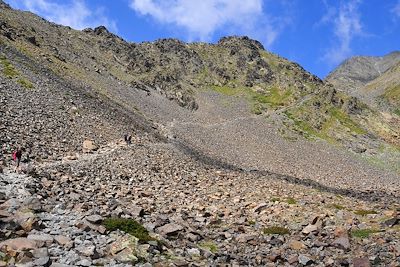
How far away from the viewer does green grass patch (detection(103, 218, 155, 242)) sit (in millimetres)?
22102

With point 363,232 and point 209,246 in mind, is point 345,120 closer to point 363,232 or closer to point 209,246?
point 363,232

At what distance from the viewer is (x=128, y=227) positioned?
74.5 ft

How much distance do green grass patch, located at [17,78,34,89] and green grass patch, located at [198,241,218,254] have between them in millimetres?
43401

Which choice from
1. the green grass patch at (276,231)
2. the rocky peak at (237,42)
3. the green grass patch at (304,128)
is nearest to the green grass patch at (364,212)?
the green grass patch at (276,231)

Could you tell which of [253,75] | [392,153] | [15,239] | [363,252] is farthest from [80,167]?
[253,75]

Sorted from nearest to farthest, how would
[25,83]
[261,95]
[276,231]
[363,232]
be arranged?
1. [363,232]
2. [276,231]
3. [25,83]
4. [261,95]

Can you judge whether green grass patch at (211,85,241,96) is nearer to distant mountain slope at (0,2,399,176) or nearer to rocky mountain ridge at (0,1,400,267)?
distant mountain slope at (0,2,399,176)

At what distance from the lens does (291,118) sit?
403ft

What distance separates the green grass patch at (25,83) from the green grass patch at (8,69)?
51.9 inches

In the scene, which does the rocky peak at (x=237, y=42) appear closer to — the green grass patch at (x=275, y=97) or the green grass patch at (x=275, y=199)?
the green grass patch at (x=275, y=97)

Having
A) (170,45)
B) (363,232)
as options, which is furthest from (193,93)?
(363,232)

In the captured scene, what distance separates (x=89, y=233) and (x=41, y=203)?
5.35 m

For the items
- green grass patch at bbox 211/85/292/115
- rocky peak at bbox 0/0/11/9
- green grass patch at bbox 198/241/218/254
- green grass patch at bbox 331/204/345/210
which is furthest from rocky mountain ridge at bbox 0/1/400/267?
green grass patch at bbox 211/85/292/115

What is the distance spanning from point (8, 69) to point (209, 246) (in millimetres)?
50961
